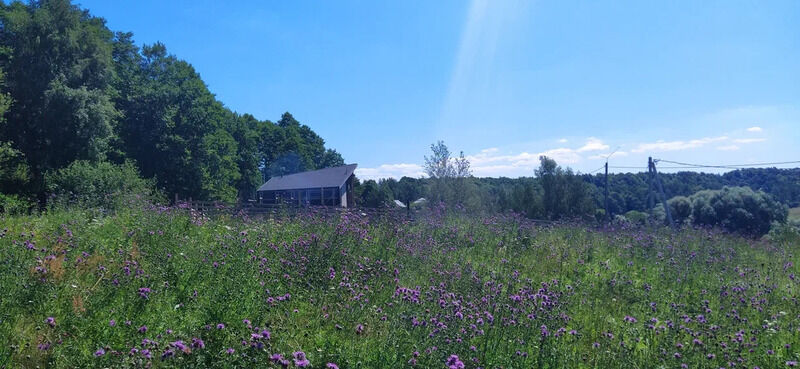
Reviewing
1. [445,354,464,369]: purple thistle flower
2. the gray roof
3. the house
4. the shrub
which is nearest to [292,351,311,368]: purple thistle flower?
[445,354,464,369]: purple thistle flower

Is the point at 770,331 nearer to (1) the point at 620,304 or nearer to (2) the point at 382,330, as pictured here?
(1) the point at 620,304

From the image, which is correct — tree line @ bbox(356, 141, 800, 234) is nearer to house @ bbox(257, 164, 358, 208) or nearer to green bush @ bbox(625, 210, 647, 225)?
green bush @ bbox(625, 210, 647, 225)

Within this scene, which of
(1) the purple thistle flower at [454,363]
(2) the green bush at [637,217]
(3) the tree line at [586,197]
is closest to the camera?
(1) the purple thistle flower at [454,363]

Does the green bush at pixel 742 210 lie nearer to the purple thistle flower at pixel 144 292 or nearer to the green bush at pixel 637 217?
the green bush at pixel 637 217

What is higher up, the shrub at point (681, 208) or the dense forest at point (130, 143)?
the dense forest at point (130, 143)

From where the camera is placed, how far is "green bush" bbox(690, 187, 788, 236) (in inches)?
1086

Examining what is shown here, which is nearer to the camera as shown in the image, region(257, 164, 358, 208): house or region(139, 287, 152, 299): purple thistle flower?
region(139, 287, 152, 299): purple thistle flower

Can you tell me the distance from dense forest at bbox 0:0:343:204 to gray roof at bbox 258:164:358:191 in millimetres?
3224

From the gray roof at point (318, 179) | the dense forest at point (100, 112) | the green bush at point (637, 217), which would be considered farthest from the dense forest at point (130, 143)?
the gray roof at point (318, 179)

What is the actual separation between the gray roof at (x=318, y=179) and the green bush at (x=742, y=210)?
25.5 meters

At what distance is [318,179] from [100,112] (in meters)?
21.0

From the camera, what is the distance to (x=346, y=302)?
4.44m

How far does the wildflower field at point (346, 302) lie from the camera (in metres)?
3.31

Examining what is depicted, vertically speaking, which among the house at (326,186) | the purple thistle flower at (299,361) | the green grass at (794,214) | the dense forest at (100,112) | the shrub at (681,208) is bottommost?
the green grass at (794,214)
